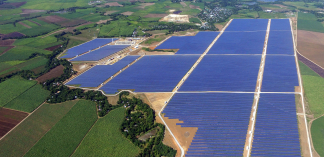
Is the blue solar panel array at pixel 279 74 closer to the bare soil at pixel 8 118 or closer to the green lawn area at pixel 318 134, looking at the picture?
the green lawn area at pixel 318 134

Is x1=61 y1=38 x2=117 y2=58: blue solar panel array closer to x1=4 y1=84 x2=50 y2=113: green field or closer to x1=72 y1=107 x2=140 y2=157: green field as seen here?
x1=4 y1=84 x2=50 y2=113: green field

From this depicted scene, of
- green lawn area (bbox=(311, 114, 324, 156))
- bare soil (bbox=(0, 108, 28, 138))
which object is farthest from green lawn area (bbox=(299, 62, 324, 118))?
bare soil (bbox=(0, 108, 28, 138))

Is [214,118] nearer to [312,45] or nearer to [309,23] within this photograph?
[312,45]

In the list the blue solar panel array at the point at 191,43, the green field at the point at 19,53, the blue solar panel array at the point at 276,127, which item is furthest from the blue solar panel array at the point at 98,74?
the blue solar panel array at the point at 276,127

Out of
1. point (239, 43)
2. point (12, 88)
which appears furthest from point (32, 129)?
point (239, 43)

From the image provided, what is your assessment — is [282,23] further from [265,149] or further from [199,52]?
[265,149]

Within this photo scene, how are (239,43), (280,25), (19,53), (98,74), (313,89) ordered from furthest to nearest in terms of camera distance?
(280,25) < (239,43) < (19,53) < (98,74) < (313,89)

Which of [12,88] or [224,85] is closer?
[224,85]
